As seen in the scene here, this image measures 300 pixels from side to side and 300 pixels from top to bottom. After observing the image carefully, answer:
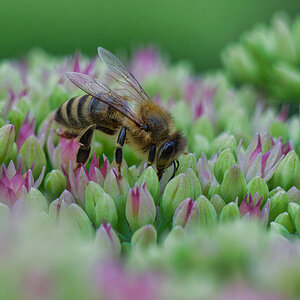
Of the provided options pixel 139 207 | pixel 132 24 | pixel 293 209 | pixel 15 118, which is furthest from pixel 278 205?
pixel 132 24

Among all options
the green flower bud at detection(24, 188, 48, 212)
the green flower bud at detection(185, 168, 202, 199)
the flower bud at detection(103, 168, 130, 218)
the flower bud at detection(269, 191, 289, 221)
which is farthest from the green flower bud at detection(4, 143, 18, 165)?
the flower bud at detection(269, 191, 289, 221)

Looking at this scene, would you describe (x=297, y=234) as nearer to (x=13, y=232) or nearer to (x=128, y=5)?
(x=13, y=232)

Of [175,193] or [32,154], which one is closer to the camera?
[175,193]

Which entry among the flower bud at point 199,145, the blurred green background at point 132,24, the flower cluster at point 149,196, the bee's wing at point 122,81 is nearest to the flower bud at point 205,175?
the flower cluster at point 149,196

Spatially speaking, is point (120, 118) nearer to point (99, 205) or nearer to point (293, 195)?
point (99, 205)

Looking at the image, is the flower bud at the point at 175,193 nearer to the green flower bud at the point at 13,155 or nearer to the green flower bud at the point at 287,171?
the green flower bud at the point at 287,171

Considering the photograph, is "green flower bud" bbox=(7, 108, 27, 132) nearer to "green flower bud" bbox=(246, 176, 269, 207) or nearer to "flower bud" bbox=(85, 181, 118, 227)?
"flower bud" bbox=(85, 181, 118, 227)
